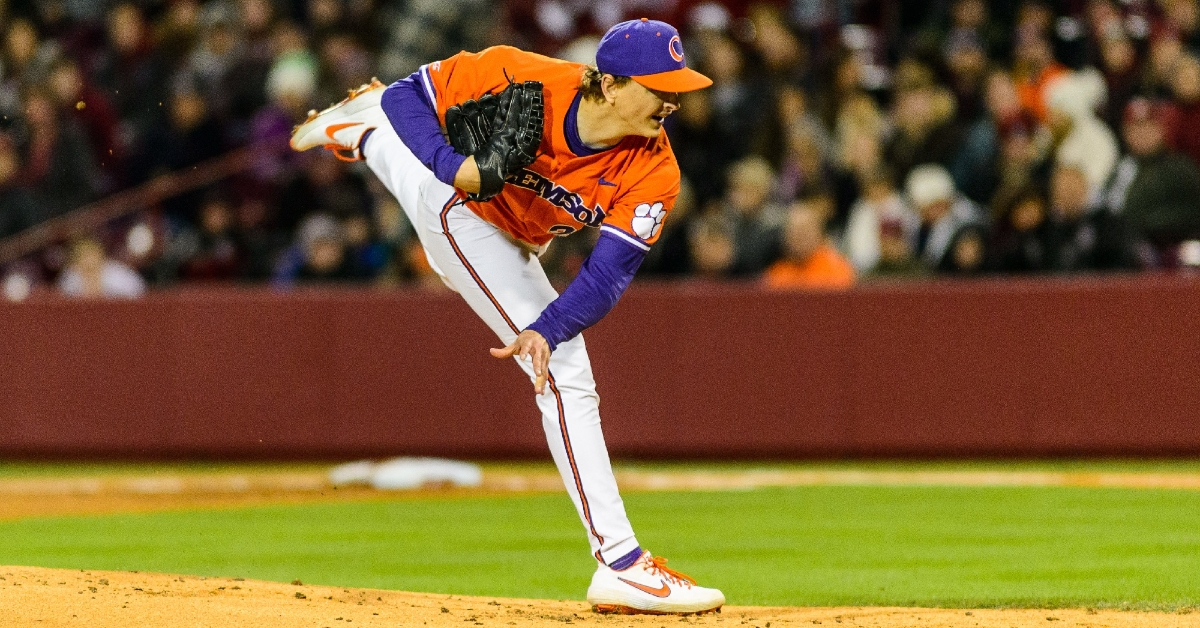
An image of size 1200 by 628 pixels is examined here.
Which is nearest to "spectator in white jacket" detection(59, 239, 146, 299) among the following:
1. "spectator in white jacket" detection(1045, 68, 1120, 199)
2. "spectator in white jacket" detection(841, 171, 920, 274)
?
"spectator in white jacket" detection(841, 171, 920, 274)

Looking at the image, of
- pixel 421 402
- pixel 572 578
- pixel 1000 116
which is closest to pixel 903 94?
pixel 1000 116

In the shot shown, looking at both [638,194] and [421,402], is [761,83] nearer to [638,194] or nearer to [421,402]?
[421,402]

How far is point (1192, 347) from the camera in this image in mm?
11031

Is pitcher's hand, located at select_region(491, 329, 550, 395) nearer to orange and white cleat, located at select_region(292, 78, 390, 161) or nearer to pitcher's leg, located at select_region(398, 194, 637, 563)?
pitcher's leg, located at select_region(398, 194, 637, 563)

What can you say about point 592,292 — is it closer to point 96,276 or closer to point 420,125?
point 420,125

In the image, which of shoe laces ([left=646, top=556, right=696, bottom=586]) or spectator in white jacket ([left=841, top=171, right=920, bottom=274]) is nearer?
shoe laces ([left=646, top=556, right=696, bottom=586])

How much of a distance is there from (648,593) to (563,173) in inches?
59.4

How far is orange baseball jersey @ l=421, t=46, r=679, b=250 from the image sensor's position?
5.71 metres

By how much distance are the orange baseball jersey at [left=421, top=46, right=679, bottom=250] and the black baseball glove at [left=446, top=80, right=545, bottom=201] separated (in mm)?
134

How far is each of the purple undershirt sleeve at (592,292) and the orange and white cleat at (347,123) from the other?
57.3 inches

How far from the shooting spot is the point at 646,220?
223 inches

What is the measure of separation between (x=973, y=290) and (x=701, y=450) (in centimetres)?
224

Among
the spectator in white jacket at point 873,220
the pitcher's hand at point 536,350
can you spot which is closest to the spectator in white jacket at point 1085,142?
the spectator in white jacket at point 873,220

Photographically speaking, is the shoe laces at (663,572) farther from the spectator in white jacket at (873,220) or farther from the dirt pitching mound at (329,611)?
the spectator in white jacket at (873,220)
